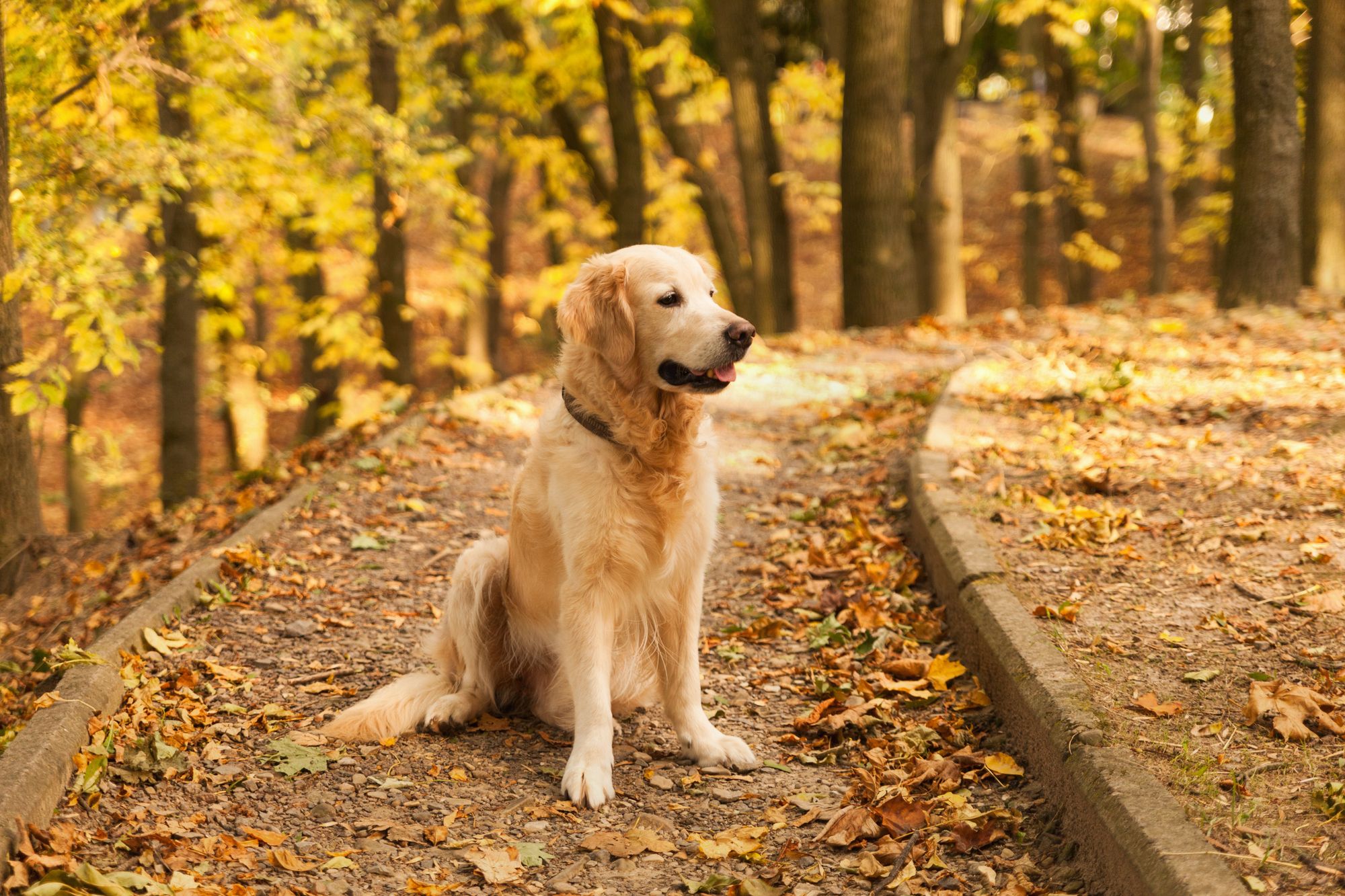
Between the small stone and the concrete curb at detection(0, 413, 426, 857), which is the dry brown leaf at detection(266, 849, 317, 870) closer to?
the concrete curb at detection(0, 413, 426, 857)

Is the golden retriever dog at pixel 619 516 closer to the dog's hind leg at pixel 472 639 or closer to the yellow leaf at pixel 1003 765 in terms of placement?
the dog's hind leg at pixel 472 639

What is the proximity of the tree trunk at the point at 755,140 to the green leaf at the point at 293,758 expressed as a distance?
11424mm

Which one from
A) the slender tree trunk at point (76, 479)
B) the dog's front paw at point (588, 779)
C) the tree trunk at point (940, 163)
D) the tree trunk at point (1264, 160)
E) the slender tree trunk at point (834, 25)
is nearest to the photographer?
the dog's front paw at point (588, 779)

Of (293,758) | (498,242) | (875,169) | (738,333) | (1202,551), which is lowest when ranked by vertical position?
(293,758)

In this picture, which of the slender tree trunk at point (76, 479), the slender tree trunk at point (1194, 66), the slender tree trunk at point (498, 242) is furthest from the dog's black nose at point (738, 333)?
the slender tree trunk at point (498, 242)

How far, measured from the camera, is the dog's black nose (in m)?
3.32

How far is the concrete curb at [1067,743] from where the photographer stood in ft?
7.24

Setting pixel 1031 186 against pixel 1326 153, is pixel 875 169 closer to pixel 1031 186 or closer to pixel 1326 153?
pixel 1326 153

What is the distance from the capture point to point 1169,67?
110 feet

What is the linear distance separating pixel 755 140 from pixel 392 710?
11739 mm

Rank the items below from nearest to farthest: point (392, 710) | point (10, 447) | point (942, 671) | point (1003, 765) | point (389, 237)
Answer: point (1003, 765)
point (392, 710)
point (942, 671)
point (10, 447)
point (389, 237)

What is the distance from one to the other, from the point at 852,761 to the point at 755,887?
843 mm

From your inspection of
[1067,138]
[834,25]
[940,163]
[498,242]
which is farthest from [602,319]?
[1067,138]

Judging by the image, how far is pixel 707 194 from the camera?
1460 centimetres
